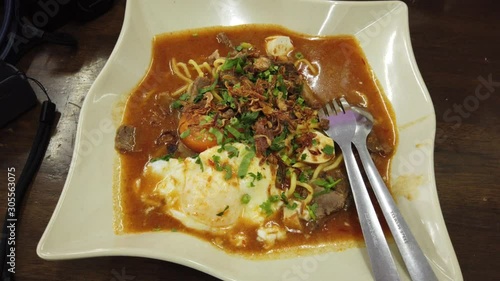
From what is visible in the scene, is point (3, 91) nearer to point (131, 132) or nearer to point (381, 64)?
point (131, 132)

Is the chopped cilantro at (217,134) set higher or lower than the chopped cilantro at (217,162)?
higher

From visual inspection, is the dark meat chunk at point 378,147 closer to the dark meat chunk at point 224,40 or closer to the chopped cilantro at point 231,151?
the chopped cilantro at point 231,151

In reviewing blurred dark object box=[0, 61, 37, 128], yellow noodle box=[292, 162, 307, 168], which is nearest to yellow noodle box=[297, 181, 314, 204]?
yellow noodle box=[292, 162, 307, 168]

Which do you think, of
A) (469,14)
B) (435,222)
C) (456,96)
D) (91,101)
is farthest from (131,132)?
(469,14)

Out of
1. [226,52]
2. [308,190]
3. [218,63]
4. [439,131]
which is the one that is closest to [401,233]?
[308,190]

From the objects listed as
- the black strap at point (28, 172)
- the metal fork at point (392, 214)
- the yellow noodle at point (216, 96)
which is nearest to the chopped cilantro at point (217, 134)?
the yellow noodle at point (216, 96)

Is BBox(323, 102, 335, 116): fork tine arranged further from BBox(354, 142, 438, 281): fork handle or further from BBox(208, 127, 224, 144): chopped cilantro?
BBox(208, 127, 224, 144): chopped cilantro
